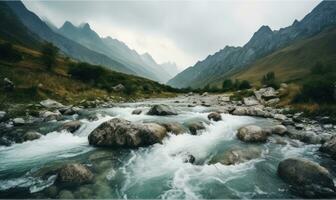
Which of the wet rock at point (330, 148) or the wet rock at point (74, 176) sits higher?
the wet rock at point (74, 176)

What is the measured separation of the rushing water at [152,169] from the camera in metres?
12.7

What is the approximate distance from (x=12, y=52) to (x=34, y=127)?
50.3 meters

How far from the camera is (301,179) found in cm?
1301

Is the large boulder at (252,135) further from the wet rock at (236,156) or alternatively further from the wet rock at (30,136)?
the wet rock at (30,136)

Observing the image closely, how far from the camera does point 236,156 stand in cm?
1712

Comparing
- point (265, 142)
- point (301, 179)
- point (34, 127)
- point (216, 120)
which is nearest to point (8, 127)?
point (34, 127)

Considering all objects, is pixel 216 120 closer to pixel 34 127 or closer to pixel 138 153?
pixel 138 153

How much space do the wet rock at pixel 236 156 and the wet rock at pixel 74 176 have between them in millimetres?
8005

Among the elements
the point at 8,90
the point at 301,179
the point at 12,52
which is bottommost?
the point at 301,179

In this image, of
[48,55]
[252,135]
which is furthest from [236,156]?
[48,55]

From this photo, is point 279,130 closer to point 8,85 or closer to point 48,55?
point 8,85

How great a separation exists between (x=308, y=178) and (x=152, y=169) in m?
8.83

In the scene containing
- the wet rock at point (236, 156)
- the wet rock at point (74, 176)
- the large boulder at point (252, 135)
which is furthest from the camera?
the large boulder at point (252, 135)

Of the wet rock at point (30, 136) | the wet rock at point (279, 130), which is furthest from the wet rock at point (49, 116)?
the wet rock at point (279, 130)
